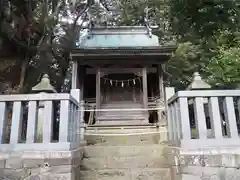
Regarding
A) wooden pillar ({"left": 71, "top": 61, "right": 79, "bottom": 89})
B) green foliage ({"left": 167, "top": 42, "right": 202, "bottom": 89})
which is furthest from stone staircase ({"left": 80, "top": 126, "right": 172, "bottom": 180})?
green foliage ({"left": 167, "top": 42, "right": 202, "bottom": 89})

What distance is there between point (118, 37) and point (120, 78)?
2.40 m

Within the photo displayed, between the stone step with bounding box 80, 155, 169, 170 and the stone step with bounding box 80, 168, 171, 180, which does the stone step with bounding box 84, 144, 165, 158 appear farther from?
the stone step with bounding box 80, 168, 171, 180

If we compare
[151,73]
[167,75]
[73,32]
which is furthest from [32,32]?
[167,75]

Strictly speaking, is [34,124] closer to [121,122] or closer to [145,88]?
[121,122]

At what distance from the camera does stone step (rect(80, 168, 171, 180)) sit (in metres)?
3.93

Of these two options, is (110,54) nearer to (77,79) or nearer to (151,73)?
(77,79)

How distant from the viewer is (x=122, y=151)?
15.0ft

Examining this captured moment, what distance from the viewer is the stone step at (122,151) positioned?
4.52 metres

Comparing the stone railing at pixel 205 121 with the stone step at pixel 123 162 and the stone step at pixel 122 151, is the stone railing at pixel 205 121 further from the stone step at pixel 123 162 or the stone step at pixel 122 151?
the stone step at pixel 122 151

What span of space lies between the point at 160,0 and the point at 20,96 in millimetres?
12791

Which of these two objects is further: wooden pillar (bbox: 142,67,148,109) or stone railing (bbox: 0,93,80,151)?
wooden pillar (bbox: 142,67,148,109)

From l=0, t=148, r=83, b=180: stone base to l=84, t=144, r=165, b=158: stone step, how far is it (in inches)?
54.2

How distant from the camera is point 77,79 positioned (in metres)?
8.62

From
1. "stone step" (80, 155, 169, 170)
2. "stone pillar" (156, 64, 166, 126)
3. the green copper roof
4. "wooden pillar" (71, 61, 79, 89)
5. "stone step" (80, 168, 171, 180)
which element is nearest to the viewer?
"stone step" (80, 168, 171, 180)
